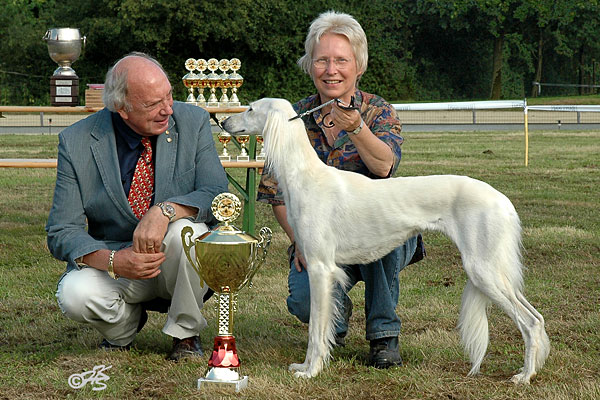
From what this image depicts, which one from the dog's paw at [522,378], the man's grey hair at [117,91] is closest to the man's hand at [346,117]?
the man's grey hair at [117,91]

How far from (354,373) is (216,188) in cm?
102

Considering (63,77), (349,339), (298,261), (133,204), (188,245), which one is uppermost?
(63,77)

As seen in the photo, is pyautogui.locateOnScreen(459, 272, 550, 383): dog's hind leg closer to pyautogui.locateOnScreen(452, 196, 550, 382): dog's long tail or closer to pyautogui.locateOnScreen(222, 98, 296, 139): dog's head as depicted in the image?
pyautogui.locateOnScreen(452, 196, 550, 382): dog's long tail

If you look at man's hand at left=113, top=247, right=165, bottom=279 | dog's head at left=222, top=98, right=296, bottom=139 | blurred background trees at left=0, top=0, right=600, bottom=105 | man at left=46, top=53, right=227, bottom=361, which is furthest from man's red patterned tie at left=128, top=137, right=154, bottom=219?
blurred background trees at left=0, top=0, right=600, bottom=105

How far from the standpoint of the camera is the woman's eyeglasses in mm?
Answer: 3525

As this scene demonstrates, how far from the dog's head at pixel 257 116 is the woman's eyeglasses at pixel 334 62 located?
12.8 inches

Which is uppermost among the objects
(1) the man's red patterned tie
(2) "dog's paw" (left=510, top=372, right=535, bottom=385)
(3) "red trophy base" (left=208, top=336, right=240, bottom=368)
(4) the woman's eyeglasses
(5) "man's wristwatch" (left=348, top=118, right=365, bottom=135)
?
(4) the woman's eyeglasses

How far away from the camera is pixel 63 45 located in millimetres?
6242

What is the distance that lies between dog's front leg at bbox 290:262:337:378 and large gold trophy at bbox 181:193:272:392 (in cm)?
A: 26

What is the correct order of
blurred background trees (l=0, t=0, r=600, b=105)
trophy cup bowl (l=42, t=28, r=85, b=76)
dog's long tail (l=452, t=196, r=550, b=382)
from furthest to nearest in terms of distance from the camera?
A: blurred background trees (l=0, t=0, r=600, b=105), trophy cup bowl (l=42, t=28, r=85, b=76), dog's long tail (l=452, t=196, r=550, b=382)

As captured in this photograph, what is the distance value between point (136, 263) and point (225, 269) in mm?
382

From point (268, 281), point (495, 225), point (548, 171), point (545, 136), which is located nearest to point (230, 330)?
point (495, 225)

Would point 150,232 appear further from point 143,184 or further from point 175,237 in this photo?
point 143,184

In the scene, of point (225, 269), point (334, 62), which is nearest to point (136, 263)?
point (225, 269)
